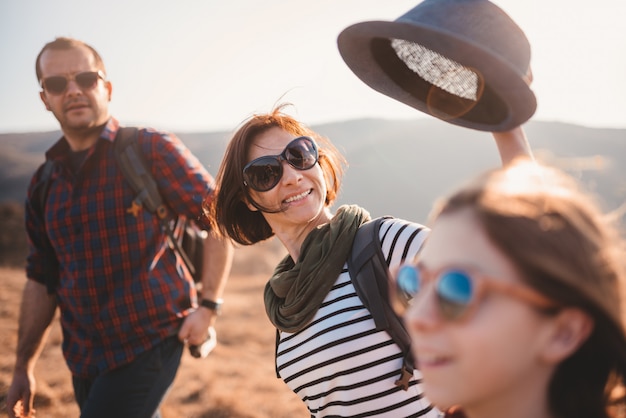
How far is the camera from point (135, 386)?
8.81 feet

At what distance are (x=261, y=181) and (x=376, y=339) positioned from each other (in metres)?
0.90

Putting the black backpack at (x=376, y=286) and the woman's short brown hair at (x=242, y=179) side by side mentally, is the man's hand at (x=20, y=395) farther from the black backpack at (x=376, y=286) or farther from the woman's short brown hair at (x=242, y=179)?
the black backpack at (x=376, y=286)

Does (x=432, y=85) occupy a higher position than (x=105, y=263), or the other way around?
(x=432, y=85)

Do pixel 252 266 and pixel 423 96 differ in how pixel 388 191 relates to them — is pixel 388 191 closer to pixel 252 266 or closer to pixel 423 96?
pixel 252 266

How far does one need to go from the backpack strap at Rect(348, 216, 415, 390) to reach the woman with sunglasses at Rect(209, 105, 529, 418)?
0.03m

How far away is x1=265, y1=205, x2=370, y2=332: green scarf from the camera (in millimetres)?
1888

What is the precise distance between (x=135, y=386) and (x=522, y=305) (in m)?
2.38

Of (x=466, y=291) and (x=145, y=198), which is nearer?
(x=466, y=291)

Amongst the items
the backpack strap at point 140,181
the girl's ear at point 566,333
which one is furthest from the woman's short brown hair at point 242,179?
the girl's ear at point 566,333

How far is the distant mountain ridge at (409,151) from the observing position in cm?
Result: 3803

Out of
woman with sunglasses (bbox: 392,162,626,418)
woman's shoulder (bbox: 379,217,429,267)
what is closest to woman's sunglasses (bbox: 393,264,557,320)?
woman with sunglasses (bbox: 392,162,626,418)

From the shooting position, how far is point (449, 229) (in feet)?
3.34

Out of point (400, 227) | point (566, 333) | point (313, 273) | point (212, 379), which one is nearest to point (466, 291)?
point (566, 333)

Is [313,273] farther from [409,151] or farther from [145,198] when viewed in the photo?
[409,151]
